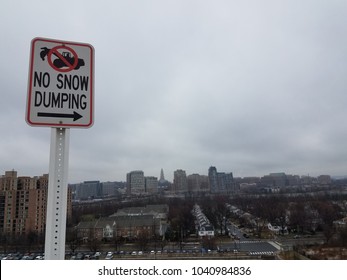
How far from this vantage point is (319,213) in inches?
554

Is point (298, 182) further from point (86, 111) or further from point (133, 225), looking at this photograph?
point (86, 111)

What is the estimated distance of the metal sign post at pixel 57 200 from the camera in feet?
1.98

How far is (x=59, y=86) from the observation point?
0.65 m

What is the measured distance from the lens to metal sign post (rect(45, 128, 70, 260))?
605 mm

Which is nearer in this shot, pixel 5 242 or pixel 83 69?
pixel 83 69

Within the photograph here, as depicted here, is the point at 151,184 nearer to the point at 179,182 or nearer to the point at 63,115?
the point at 179,182

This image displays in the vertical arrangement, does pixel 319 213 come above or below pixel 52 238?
below

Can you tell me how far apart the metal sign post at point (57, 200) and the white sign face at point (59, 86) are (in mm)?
58

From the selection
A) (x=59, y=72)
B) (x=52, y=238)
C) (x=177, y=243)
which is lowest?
(x=177, y=243)

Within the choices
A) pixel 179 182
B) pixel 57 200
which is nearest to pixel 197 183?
pixel 179 182

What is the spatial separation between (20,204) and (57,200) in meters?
10.6

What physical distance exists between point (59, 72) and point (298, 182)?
5554 centimetres

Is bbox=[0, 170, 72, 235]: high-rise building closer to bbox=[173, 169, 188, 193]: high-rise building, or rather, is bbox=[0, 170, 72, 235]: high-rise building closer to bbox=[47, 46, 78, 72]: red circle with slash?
bbox=[47, 46, 78, 72]: red circle with slash

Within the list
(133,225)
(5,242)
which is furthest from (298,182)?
(5,242)
